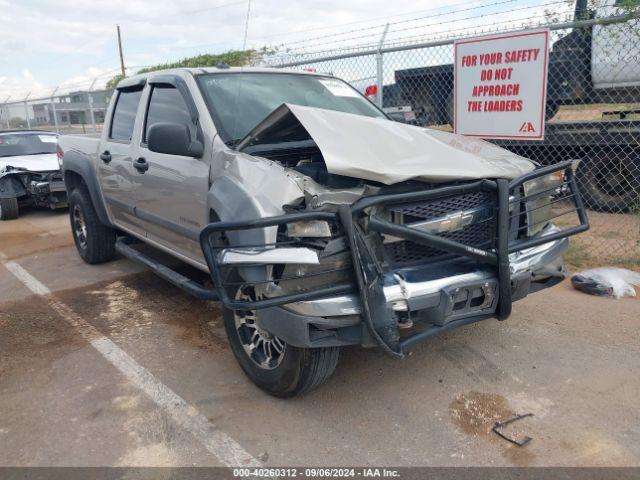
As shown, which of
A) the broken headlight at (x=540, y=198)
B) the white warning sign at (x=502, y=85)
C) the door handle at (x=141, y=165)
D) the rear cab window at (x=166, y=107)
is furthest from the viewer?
the white warning sign at (x=502, y=85)

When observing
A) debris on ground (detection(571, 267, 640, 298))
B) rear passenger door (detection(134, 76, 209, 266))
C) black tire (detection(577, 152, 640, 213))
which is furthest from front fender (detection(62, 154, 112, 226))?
black tire (detection(577, 152, 640, 213))

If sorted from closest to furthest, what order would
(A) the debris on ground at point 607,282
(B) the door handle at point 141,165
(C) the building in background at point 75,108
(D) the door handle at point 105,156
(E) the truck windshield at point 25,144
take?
(B) the door handle at point 141,165 → (A) the debris on ground at point 607,282 → (D) the door handle at point 105,156 → (E) the truck windshield at point 25,144 → (C) the building in background at point 75,108

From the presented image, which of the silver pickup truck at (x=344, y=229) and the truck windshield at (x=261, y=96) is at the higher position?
the truck windshield at (x=261, y=96)

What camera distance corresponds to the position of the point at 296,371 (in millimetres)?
2984

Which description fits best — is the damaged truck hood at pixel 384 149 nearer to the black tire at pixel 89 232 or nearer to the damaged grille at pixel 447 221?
the damaged grille at pixel 447 221

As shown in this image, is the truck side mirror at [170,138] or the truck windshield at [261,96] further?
the truck windshield at [261,96]

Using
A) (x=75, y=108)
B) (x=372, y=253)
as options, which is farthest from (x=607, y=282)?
(x=75, y=108)

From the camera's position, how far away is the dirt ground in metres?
2.74

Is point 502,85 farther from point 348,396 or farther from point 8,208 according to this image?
point 8,208

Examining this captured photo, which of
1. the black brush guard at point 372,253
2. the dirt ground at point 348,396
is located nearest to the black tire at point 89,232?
the dirt ground at point 348,396

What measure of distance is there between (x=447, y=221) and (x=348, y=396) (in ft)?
3.95

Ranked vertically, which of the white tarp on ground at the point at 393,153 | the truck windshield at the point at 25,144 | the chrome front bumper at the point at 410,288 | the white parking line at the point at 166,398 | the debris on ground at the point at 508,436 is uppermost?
the white tarp on ground at the point at 393,153

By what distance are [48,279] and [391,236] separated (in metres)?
4.41

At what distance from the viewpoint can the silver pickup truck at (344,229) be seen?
2.65m
